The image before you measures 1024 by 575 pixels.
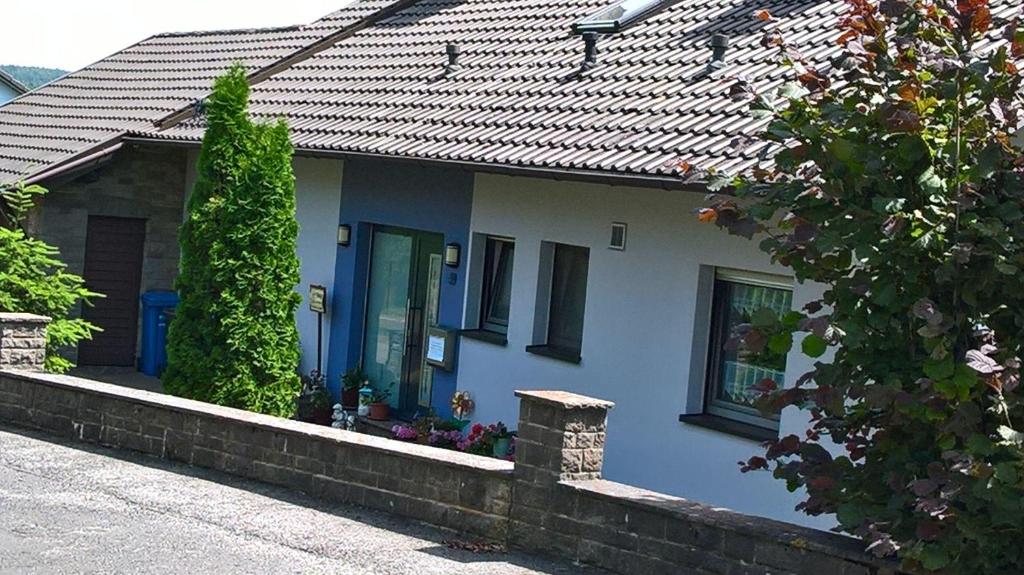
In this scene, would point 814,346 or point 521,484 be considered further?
point 521,484

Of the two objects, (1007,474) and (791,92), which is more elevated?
(791,92)

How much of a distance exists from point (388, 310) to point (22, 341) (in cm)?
396

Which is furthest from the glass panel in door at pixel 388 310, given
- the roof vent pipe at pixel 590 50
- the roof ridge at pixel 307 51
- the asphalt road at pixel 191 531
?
the asphalt road at pixel 191 531

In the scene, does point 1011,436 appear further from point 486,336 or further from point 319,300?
point 319,300

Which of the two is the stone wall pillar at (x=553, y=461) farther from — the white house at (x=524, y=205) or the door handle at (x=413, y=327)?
the door handle at (x=413, y=327)

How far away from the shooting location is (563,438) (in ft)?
30.3

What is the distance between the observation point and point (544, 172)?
12.7 metres

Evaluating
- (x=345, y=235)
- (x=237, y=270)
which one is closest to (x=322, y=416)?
(x=345, y=235)

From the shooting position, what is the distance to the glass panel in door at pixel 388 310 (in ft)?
53.0

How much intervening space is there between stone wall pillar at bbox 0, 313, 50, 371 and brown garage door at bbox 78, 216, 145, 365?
6239mm

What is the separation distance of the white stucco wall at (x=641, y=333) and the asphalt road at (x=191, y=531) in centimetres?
269

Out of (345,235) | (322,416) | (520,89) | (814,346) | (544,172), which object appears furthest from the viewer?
(345,235)

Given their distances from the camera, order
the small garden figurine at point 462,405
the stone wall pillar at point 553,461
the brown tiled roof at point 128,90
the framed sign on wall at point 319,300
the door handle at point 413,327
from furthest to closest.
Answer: the brown tiled roof at point 128,90
the framed sign on wall at point 319,300
the door handle at point 413,327
the small garden figurine at point 462,405
the stone wall pillar at point 553,461

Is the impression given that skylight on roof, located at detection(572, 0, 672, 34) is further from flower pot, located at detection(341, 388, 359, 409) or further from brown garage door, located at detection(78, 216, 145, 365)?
brown garage door, located at detection(78, 216, 145, 365)
